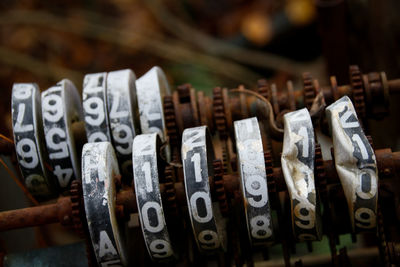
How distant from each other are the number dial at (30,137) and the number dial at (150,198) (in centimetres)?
27

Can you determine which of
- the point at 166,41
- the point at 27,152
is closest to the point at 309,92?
the point at 27,152

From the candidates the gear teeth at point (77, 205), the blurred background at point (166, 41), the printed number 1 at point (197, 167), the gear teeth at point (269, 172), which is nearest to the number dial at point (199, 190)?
the printed number 1 at point (197, 167)

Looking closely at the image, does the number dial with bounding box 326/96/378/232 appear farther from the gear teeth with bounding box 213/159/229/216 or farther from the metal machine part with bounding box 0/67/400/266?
the gear teeth with bounding box 213/159/229/216

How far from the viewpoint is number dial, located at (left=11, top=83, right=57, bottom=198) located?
49.9 inches

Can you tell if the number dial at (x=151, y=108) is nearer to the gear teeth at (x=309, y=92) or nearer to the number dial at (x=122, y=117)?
the number dial at (x=122, y=117)

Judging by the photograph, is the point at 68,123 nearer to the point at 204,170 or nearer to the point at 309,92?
the point at 204,170

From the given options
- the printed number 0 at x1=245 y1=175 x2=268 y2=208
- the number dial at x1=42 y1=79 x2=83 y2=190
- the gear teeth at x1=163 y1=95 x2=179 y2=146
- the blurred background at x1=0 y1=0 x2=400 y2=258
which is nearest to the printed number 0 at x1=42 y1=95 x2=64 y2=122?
the number dial at x1=42 y1=79 x2=83 y2=190

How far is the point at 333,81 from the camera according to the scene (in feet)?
4.31

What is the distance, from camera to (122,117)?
1287 millimetres

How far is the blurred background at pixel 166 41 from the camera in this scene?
327cm

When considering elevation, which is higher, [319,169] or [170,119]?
[170,119]

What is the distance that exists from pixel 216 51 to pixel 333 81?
211cm

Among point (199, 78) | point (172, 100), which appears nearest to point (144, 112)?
point (172, 100)

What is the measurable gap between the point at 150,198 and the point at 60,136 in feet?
0.97
